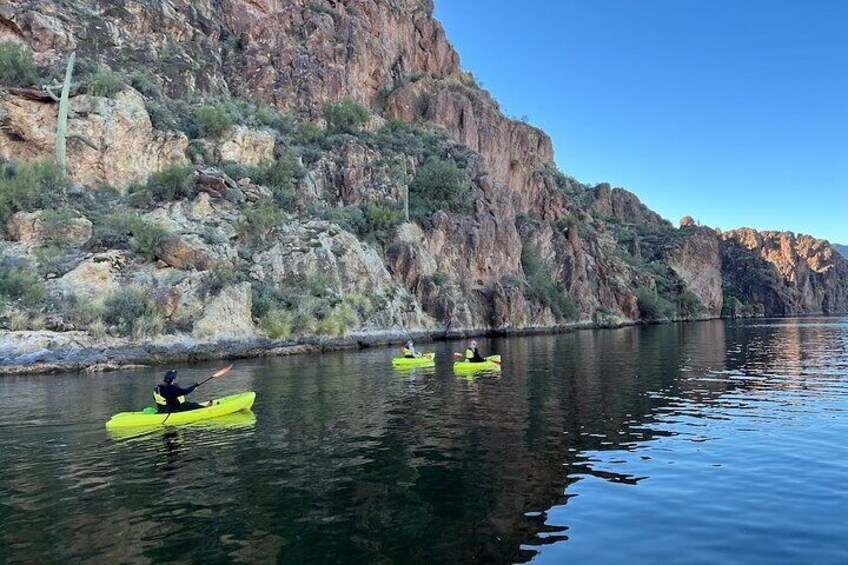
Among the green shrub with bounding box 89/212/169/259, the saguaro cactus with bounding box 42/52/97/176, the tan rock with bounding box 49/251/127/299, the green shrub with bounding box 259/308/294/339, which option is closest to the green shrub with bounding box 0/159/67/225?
the saguaro cactus with bounding box 42/52/97/176

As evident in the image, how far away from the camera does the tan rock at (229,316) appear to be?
46562 mm

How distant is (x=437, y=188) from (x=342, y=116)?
701 inches

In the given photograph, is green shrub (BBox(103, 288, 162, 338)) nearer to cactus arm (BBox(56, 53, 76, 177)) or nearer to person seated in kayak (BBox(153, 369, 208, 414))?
cactus arm (BBox(56, 53, 76, 177))

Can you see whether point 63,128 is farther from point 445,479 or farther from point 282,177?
point 445,479

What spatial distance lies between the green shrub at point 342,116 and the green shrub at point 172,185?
3323 cm

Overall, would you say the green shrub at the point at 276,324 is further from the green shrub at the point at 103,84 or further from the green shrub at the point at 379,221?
the green shrub at the point at 103,84

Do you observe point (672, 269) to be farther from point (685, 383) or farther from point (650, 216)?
point (685, 383)

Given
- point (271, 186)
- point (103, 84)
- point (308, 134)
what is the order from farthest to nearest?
point (308, 134)
point (271, 186)
point (103, 84)

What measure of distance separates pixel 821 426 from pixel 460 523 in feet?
44.6

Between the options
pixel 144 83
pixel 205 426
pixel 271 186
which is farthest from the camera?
pixel 271 186

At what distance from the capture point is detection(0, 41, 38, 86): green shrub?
189 ft

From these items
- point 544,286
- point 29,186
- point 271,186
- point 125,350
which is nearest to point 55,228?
point 29,186

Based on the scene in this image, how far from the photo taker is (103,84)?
197 ft

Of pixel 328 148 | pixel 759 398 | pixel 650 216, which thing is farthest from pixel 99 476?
pixel 650 216
